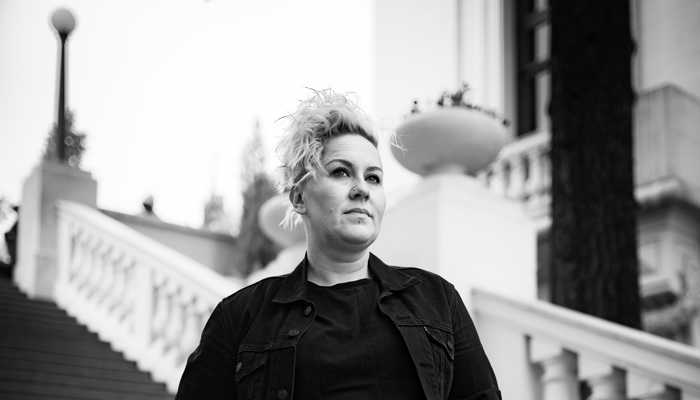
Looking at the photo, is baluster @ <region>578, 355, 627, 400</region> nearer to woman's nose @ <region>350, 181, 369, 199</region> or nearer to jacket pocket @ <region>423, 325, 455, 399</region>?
jacket pocket @ <region>423, 325, 455, 399</region>

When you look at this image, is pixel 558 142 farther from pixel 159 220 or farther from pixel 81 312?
pixel 159 220

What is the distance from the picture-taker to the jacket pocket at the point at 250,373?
7.30ft

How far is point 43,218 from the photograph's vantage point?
912cm

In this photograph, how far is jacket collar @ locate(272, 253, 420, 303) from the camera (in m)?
2.33

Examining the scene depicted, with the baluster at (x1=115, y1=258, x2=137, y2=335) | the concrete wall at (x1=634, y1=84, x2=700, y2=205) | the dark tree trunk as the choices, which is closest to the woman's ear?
the dark tree trunk

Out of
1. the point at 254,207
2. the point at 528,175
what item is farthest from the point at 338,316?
the point at 254,207

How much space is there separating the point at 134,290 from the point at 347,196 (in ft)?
18.5

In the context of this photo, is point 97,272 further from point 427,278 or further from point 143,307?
point 427,278

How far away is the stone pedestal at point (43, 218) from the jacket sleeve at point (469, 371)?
7344 millimetres

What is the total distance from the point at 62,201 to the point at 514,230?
5836mm

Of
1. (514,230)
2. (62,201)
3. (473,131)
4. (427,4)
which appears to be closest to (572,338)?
(514,230)

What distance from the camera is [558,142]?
6.57 meters

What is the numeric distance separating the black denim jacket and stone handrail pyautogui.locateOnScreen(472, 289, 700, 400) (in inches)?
75.9

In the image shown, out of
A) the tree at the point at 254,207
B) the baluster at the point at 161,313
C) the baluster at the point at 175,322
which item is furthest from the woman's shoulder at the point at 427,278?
the tree at the point at 254,207
